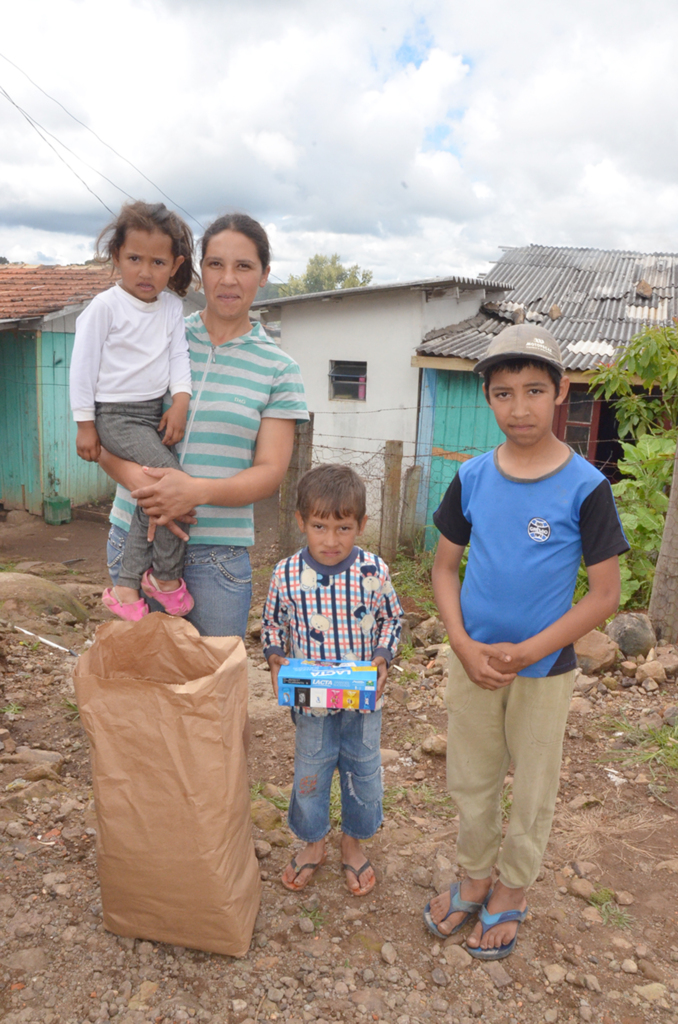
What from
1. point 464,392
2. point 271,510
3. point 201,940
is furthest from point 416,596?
point 271,510

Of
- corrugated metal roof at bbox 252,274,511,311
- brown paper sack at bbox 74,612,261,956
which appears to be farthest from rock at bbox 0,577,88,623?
corrugated metal roof at bbox 252,274,511,311

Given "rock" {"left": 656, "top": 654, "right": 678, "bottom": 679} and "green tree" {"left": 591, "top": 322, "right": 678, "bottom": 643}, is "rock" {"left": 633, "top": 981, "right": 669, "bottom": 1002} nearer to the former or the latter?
"rock" {"left": 656, "top": 654, "right": 678, "bottom": 679}

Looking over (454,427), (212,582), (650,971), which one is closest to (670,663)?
(650,971)

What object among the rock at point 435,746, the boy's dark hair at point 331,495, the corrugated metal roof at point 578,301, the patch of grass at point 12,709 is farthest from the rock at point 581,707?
the corrugated metal roof at point 578,301

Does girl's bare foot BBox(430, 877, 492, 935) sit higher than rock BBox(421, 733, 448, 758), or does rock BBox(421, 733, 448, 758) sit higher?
girl's bare foot BBox(430, 877, 492, 935)

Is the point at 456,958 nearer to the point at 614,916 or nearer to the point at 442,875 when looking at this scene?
the point at 442,875

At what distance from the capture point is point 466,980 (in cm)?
187

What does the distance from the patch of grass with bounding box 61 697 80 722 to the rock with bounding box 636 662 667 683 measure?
2970 mm

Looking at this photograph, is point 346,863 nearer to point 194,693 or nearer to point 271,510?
point 194,693

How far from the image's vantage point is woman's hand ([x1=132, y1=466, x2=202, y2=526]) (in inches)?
69.8

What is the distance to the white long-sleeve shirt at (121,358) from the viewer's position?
6.33 ft

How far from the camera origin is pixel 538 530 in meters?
1.76

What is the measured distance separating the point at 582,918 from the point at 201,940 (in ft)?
3.85

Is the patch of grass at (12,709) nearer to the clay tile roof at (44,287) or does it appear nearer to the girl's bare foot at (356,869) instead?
the girl's bare foot at (356,869)
